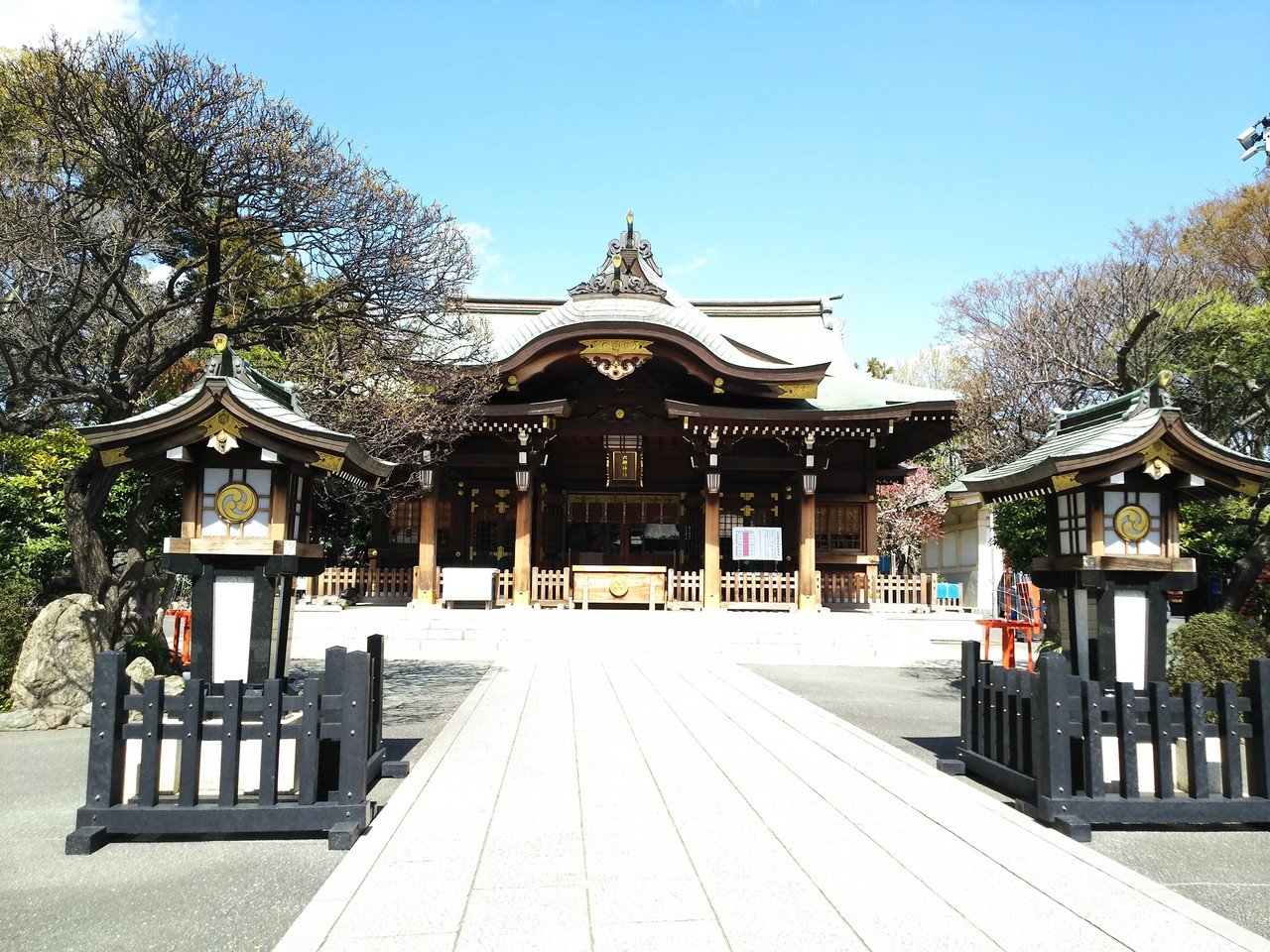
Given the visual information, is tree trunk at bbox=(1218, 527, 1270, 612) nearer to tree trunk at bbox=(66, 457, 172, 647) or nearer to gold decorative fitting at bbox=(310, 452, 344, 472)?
gold decorative fitting at bbox=(310, 452, 344, 472)

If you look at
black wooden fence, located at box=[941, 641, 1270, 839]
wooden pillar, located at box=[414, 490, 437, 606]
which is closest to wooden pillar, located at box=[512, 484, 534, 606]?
wooden pillar, located at box=[414, 490, 437, 606]

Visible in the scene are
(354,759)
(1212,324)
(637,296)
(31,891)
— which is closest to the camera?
(31,891)

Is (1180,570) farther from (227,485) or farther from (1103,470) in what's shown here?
(227,485)

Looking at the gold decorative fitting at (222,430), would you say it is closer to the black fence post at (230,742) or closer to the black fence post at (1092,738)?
the black fence post at (230,742)

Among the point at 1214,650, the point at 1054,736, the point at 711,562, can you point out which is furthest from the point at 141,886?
the point at 711,562

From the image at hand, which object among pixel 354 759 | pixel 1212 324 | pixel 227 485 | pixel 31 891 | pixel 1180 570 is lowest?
pixel 31 891

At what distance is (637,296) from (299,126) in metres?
10.9

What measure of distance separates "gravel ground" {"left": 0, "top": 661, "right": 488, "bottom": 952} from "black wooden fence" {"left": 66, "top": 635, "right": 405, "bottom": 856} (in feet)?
0.43

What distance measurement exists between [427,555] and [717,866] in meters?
15.1

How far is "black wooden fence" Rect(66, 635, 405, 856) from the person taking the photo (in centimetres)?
456

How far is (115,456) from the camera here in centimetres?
630

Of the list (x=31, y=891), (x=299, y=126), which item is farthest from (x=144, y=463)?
(x=299, y=126)

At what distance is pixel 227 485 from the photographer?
655 centimetres

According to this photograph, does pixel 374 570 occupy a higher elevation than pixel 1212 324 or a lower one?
→ lower
